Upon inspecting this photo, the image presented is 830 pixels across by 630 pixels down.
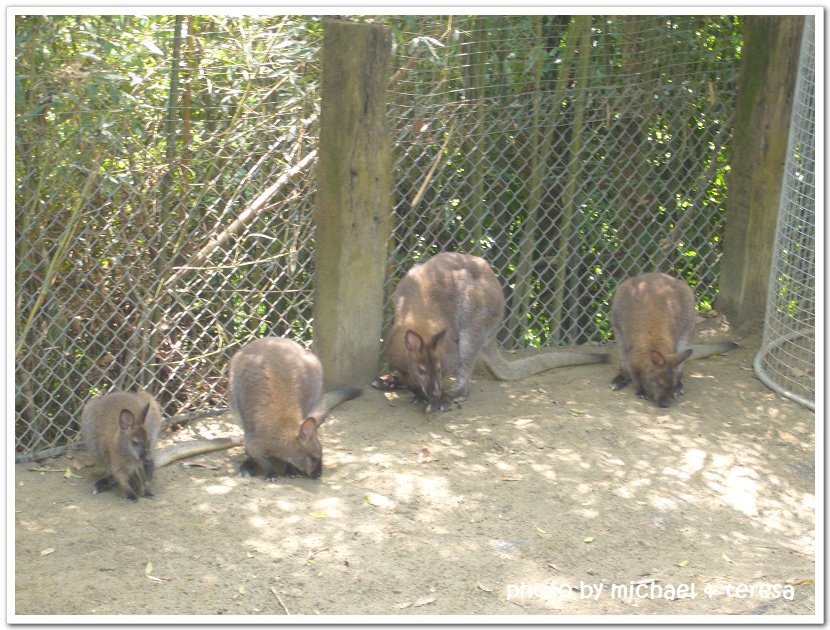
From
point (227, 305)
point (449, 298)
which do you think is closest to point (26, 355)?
point (227, 305)

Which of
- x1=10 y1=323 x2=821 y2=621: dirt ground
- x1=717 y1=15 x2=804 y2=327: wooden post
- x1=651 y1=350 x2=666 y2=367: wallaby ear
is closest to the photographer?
x1=10 y1=323 x2=821 y2=621: dirt ground

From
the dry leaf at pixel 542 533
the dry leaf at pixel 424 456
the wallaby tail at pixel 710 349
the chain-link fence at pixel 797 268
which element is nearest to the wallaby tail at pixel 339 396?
the dry leaf at pixel 424 456

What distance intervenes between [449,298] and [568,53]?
2.03m

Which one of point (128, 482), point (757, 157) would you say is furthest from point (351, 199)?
point (757, 157)

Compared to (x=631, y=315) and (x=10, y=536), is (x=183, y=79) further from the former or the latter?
(x=631, y=315)

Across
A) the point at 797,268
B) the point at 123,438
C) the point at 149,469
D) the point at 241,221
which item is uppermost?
the point at 241,221

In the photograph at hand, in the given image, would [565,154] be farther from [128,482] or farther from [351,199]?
[128,482]

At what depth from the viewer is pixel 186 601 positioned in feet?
15.0

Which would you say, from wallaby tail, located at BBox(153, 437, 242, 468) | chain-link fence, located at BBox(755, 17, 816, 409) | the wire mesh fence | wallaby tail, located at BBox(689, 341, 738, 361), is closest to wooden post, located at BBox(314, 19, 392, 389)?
the wire mesh fence

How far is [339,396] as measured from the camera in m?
6.53

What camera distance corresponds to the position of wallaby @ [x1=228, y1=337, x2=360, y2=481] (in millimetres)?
5754

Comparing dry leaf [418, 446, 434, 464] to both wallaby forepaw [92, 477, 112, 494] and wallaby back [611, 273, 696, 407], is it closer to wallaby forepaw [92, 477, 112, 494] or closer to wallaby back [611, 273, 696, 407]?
wallaby back [611, 273, 696, 407]

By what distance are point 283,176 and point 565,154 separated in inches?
89.0

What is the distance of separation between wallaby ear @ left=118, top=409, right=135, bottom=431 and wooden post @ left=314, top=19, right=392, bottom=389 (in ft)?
4.98
